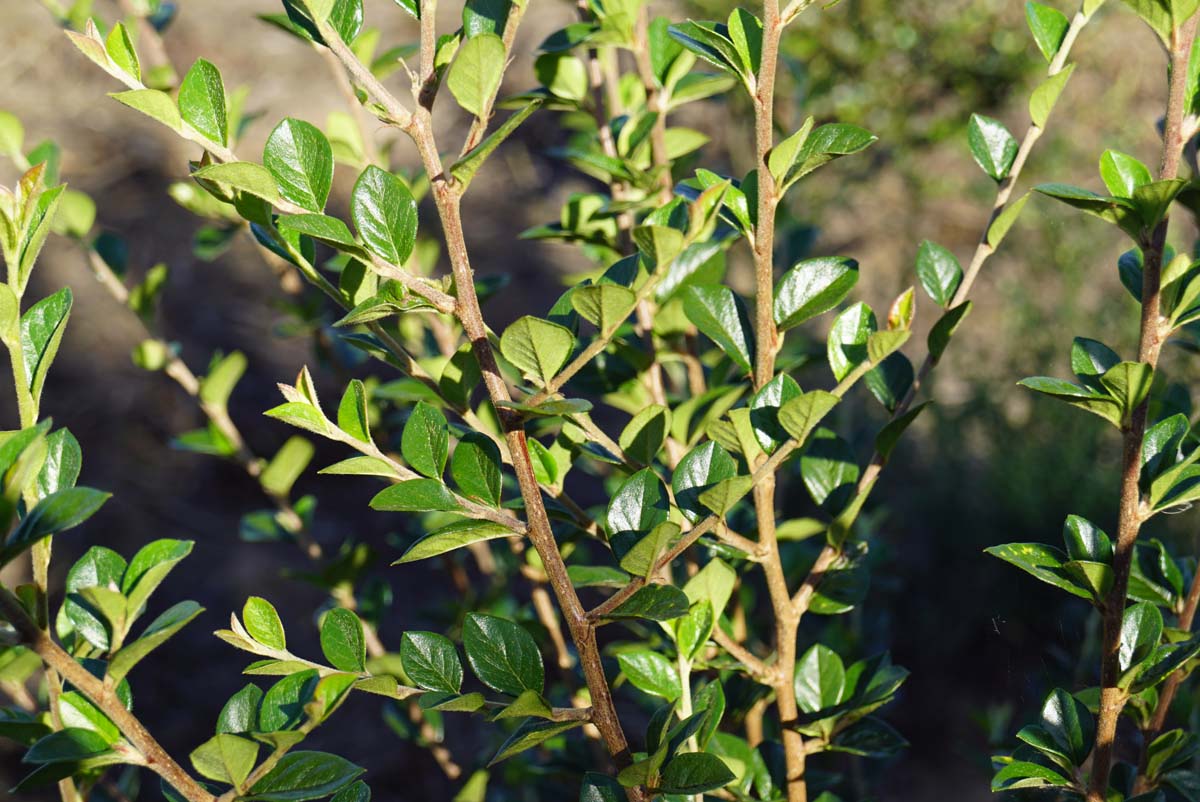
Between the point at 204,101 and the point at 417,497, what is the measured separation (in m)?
0.22

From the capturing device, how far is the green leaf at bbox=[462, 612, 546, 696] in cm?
58

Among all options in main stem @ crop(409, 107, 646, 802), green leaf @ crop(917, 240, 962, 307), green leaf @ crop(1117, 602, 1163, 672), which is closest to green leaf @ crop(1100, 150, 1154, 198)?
green leaf @ crop(917, 240, 962, 307)

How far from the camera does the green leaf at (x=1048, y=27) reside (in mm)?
652

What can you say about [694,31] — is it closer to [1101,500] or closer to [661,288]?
[661,288]

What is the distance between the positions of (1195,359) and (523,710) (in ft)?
8.46

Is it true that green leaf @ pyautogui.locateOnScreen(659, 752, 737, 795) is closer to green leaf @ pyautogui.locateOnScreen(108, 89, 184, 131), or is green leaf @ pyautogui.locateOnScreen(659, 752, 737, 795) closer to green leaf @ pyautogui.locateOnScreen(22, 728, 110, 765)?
green leaf @ pyautogui.locateOnScreen(22, 728, 110, 765)

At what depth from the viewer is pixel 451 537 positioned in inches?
21.0

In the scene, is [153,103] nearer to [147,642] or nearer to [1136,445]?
[147,642]

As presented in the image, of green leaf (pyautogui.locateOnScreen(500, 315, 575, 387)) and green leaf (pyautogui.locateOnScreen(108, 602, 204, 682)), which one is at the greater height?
green leaf (pyautogui.locateOnScreen(500, 315, 575, 387))

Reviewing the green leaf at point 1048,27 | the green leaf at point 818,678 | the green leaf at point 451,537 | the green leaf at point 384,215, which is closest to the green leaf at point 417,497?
the green leaf at point 451,537

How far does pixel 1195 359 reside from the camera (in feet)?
8.54

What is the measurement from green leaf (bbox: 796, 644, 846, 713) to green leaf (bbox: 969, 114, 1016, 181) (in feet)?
1.12

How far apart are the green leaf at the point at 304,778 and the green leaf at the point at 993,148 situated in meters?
0.51

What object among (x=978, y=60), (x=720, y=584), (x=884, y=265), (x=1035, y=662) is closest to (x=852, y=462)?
(x=720, y=584)
